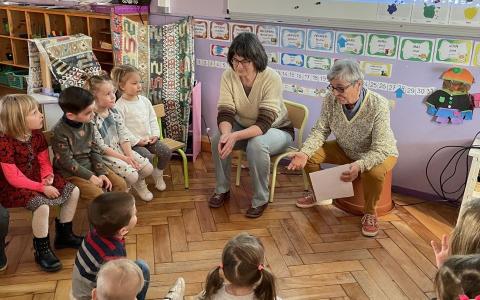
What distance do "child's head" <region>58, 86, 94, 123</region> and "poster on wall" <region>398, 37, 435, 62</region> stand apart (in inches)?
71.8

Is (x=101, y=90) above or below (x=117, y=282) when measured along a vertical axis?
above

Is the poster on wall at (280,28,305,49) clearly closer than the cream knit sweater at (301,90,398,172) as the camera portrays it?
No


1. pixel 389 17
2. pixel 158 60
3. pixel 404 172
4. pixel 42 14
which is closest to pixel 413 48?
pixel 389 17

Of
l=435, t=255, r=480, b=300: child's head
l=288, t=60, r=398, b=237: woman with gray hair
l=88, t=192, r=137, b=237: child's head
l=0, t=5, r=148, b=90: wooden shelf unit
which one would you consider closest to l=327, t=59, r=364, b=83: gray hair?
l=288, t=60, r=398, b=237: woman with gray hair

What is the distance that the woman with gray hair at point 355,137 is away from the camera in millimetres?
2477

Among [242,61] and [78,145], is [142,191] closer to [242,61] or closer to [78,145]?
[78,145]

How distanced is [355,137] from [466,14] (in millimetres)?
898

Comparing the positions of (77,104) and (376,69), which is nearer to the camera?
(77,104)

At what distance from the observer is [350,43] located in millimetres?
2910

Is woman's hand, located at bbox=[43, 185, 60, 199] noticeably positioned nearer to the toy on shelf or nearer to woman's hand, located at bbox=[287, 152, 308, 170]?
woman's hand, located at bbox=[287, 152, 308, 170]

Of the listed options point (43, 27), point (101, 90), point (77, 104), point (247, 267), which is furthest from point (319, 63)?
point (43, 27)

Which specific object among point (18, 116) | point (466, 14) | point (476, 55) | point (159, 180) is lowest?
point (159, 180)

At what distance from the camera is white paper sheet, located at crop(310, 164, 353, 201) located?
2.60 meters

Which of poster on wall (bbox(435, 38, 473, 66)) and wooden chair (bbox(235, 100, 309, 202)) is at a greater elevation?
poster on wall (bbox(435, 38, 473, 66))
